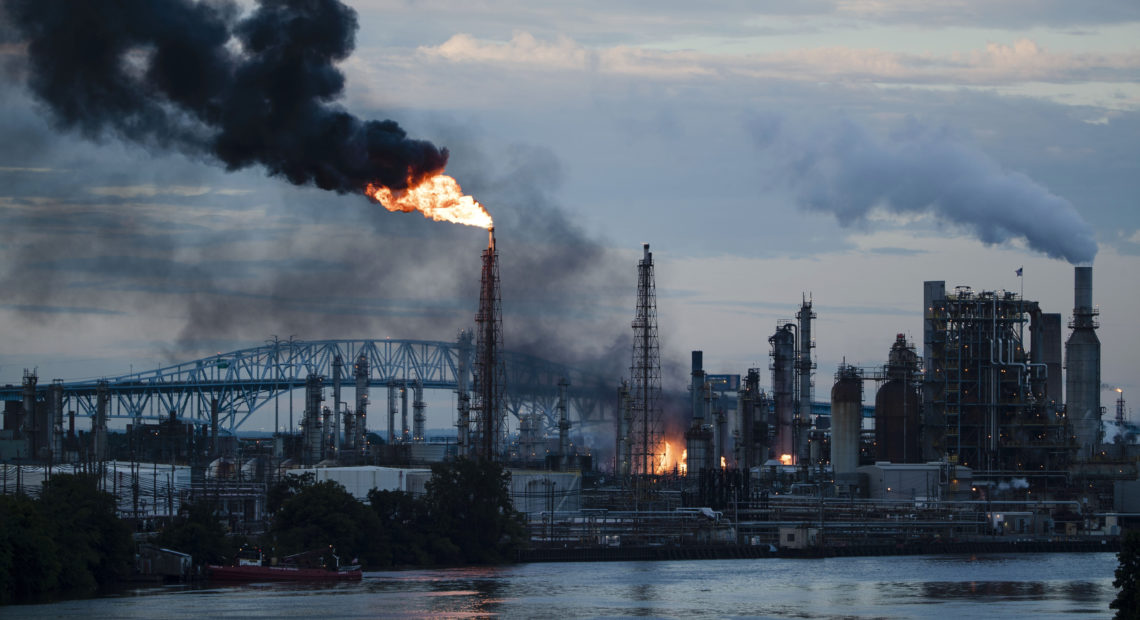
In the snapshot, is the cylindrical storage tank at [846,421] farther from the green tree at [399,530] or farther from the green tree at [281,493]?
the green tree at [281,493]

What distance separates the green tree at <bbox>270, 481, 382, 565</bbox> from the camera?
7606cm

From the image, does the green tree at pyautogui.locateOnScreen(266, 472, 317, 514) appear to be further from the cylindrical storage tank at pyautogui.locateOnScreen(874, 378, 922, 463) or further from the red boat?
the cylindrical storage tank at pyautogui.locateOnScreen(874, 378, 922, 463)

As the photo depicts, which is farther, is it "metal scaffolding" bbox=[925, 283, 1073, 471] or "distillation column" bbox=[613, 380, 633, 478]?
"distillation column" bbox=[613, 380, 633, 478]

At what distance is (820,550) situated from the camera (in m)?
93.6

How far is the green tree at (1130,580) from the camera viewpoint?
A: 142 ft

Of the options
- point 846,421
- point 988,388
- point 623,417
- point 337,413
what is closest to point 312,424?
point 337,413

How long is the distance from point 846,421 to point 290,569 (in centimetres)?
5124

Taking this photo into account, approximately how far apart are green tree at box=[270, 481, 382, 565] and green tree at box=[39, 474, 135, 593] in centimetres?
888

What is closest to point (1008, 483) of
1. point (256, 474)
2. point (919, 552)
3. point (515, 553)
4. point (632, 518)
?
point (919, 552)

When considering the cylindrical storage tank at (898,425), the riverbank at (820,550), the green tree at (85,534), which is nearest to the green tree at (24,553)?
the green tree at (85,534)

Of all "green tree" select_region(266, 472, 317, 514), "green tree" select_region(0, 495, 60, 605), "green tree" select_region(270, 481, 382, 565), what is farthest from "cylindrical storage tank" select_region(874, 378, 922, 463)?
"green tree" select_region(0, 495, 60, 605)

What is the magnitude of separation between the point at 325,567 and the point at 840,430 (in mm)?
48988

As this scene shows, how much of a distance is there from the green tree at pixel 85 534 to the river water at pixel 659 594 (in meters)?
2.13

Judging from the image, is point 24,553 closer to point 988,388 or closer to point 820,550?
point 820,550
